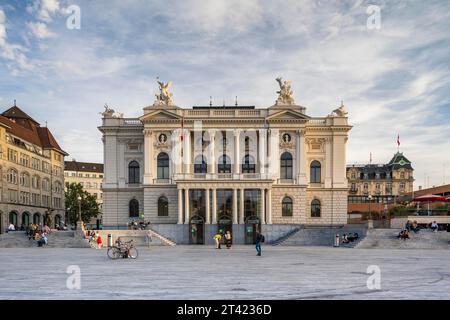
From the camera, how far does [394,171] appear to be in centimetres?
15850

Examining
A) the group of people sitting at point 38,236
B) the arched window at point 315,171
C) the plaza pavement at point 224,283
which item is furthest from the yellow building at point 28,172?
the plaza pavement at point 224,283

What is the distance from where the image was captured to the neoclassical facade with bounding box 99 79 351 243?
227 ft

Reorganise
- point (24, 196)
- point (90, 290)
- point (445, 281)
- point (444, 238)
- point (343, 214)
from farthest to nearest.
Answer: point (24, 196), point (343, 214), point (444, 238), point (445, 281), point (90, 290)

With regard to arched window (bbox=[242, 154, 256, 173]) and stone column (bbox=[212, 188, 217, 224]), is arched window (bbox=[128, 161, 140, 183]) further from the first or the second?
arched window (bbox=[242, 154, 256, 173])

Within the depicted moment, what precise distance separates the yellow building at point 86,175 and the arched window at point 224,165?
331 feet

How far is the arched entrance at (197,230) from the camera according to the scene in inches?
2702

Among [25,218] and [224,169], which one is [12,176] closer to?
[25,218]

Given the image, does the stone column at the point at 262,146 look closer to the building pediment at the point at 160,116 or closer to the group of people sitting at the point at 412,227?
the building pediment at the point at 160,116

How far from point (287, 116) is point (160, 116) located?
17.2 meters

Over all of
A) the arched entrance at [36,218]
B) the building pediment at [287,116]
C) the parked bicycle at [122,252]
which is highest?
the building pediment at [287,116]
